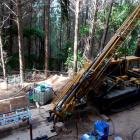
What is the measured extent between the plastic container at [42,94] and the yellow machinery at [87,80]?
1.26 meters

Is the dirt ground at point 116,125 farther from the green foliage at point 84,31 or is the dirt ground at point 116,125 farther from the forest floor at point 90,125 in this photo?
the green foliage at point 84,31

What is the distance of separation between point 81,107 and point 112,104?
1458mm

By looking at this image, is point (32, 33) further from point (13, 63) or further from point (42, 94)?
point (42, 94)

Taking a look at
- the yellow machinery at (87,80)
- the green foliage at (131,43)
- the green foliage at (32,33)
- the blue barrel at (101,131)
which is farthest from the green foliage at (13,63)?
the blue barrel at (101,131)

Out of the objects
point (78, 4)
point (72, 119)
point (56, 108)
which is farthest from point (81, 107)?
point (78, 4)

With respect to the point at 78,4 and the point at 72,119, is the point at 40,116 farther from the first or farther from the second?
the point at 78,4

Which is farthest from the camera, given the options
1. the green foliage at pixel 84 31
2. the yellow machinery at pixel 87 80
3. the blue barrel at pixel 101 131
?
the green foliage at pixel 84 31

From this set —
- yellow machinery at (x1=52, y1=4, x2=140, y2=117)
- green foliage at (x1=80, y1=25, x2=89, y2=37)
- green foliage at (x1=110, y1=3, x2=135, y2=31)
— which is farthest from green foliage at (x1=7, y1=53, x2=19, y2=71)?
yellow machinery at (x1=52, y1=4, x2=140, y2=117)

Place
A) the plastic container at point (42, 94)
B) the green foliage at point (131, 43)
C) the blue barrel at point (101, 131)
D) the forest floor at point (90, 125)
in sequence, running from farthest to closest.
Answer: the green foliage at point (131, 43)
the plastic container at point (42, 94)
the forest floor at point (90, 125)
the blue barrel at point (101, 131)

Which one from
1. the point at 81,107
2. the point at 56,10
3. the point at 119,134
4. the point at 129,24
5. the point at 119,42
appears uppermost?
the point at 56,10

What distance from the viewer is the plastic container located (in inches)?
412

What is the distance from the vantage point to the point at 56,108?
8.80m

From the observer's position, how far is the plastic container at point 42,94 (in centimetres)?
1047

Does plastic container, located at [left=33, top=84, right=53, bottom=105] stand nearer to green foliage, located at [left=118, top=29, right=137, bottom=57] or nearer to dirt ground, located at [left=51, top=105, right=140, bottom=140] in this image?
dirt ground, located at [left=51, top=105, right=140, bottom=140]
